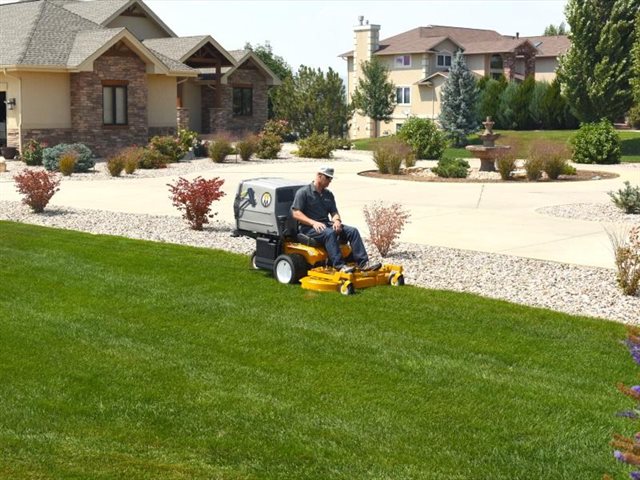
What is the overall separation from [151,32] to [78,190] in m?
22.5

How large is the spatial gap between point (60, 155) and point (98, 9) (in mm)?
14792

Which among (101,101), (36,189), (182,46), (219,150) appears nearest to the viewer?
(36,189)

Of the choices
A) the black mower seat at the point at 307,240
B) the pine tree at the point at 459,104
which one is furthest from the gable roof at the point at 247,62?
the black mower seat at the point at 307,240

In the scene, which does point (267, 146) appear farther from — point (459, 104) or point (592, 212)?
point (592, 212)

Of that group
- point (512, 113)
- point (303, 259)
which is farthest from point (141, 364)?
point (512, 113)

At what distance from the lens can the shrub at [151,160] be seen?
30.3 metres

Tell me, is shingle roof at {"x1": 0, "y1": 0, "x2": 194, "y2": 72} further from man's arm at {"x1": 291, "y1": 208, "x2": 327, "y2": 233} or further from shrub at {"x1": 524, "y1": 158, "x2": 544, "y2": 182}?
man's arm at {"x1": 291, "y1": 208, "x2": 327, "y2": 233}

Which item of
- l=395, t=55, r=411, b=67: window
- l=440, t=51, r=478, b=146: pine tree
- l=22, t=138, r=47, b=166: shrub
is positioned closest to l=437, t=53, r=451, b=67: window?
l=395, t=55, r=411, b=67: window

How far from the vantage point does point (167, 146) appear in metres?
32.9

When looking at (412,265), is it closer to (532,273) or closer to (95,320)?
(532,273)

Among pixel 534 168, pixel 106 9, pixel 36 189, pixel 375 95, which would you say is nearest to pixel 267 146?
pixel 106 9

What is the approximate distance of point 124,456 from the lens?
20.0 feet

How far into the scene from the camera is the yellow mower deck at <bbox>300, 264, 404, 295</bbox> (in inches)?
413

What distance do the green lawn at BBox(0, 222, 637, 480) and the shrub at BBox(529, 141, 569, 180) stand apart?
54.6 feet
